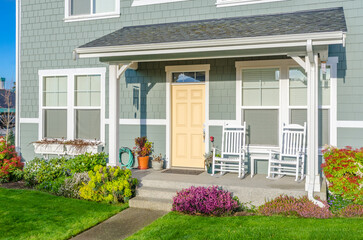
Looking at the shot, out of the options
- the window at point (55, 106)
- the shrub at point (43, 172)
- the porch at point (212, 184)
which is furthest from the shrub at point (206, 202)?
the window at point (55, 106)

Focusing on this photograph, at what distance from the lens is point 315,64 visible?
6398 millimetres

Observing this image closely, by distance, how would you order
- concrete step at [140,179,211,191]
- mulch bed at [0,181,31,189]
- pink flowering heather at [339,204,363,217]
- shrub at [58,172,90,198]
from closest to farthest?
1. pink flowering heather at [339,204,363,217]
2. concrete step at [140,179,211,191]
3. shrub at [58,172,90,198]
4. mulch bed at [0,181,31,189]

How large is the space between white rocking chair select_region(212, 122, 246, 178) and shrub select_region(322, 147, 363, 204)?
1.80 metres

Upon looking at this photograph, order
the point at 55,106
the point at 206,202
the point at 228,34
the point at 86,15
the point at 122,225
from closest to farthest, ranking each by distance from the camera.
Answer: the point at 122,225
the point at 206,202
the point at 228,34
the point at 86,15
the point at 55,106

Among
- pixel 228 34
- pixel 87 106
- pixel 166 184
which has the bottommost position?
pixel 166 184

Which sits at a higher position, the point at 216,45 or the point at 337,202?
the point at 216,45

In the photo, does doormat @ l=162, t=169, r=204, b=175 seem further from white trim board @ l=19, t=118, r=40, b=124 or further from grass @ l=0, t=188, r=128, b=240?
white trim board @ l=19, t=118, r=40, b=124

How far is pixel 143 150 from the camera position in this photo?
28.9 feet

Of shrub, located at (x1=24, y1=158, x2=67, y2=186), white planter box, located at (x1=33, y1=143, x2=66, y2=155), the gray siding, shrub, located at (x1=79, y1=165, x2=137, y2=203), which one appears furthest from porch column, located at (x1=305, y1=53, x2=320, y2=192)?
white planter box, located at (x1=33, y1=143, x2=66, y2=155)

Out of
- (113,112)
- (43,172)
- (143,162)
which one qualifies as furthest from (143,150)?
(43,172)

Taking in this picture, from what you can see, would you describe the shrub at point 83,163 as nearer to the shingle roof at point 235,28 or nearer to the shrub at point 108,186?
the shrub at point 108,186

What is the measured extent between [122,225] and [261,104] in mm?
4116

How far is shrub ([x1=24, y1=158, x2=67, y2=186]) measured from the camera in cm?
788

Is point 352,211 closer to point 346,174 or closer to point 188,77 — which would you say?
point 346,174
